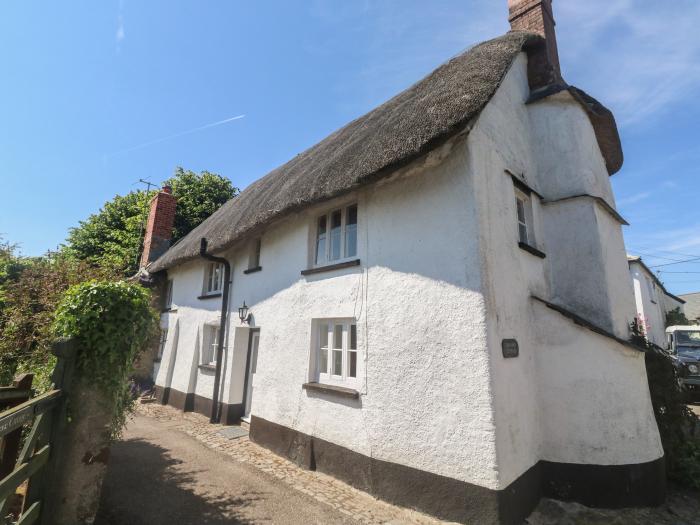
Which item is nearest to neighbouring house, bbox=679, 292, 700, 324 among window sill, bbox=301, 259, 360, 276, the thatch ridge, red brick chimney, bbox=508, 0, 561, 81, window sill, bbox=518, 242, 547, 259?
red brick chimney, bbox=508, 0, 561, 81

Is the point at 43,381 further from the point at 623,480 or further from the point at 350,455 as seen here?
the point at 623,480

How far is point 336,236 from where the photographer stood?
275 inches

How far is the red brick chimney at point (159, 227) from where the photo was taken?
49.0ft

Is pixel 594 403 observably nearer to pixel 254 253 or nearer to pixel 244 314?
pixel 244 314

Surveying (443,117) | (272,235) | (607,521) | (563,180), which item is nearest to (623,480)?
(607,521)

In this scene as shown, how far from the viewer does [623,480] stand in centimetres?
473

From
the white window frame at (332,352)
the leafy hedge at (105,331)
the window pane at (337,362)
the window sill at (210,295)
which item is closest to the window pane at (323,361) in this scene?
the white window frame at (332,352)

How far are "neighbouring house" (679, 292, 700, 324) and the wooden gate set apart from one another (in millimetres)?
39815

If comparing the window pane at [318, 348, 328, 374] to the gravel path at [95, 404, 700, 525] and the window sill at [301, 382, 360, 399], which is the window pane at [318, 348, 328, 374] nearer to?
the window sill at [301, 382, 360, 399]

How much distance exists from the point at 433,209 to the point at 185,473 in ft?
18.9

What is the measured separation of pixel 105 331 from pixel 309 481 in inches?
156

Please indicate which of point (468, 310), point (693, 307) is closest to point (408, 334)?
point (468, 310)

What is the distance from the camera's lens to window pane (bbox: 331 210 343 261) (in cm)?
692

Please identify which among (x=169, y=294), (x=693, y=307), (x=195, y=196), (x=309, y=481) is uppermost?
(x=195, y=196)
